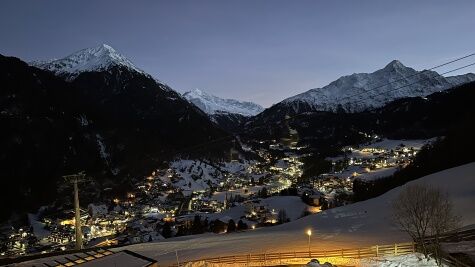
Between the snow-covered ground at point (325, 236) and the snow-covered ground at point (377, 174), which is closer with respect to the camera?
the snow-covered ground at point (325, 236)

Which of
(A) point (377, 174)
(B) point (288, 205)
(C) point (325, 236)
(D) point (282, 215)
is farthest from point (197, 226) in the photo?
(A) point (377, 174)

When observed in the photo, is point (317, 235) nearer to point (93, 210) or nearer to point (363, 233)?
point (363, 233)

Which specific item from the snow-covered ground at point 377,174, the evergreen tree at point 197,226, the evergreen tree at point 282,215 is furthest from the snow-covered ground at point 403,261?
the snow-covered ground at point 377,174

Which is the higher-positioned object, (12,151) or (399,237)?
(12,151)

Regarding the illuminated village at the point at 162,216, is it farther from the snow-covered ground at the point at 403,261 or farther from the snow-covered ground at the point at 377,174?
the snow-covered ground at the point at 403,261

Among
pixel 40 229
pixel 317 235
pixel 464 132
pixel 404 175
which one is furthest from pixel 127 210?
pixel 317 235

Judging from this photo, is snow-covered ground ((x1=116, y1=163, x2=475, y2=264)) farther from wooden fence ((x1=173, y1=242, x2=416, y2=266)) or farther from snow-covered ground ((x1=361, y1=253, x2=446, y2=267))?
snow-covered ground ((x1=361, y1=253, x2=446, y2=267))
